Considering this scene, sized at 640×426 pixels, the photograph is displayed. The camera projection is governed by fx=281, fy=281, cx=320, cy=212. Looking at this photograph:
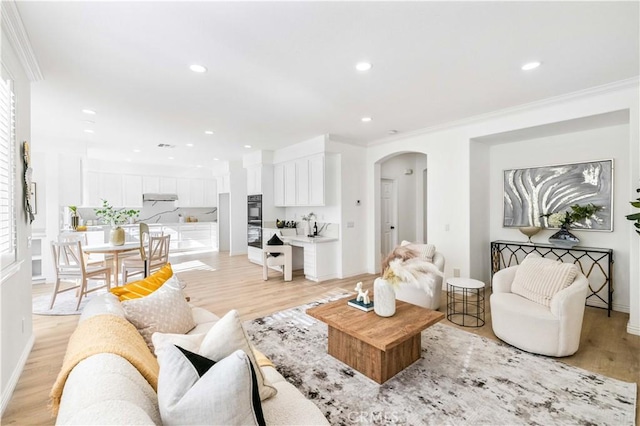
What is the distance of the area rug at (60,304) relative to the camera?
3727 millimetres

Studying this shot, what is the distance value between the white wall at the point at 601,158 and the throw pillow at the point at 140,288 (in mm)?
4709

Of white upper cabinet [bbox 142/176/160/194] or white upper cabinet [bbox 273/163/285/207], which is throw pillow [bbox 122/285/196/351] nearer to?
white upper cabinet [bbox 273/163/285/207]

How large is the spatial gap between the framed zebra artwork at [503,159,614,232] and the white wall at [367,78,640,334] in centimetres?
18

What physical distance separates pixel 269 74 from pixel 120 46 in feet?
4.07

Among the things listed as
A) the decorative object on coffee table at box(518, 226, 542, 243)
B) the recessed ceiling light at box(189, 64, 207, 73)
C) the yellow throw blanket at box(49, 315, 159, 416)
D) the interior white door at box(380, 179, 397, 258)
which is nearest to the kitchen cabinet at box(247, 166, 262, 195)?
the interior white door at box(380, 179, 397, 258)

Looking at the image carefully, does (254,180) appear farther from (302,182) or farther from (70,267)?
(70,267)

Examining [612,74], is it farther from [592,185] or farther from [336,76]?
[336,76]

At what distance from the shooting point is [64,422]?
0.78m

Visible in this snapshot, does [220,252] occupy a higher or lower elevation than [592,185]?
lower

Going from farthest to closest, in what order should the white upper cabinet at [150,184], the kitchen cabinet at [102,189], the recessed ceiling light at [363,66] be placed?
the white upper cabinet at [150,184] < the kitchen cabinet at [102,189] < the recessed ceiling light at [363,66]

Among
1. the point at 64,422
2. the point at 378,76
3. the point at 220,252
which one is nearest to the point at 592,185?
the point at 378,76

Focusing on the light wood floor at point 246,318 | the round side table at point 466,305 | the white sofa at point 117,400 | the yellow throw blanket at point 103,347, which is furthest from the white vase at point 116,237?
the round side table at point 466,305

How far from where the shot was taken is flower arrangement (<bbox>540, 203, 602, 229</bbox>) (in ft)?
12.5

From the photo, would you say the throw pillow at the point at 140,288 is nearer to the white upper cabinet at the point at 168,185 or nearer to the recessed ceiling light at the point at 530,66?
the recessed ceiling light at the point at 530,66
